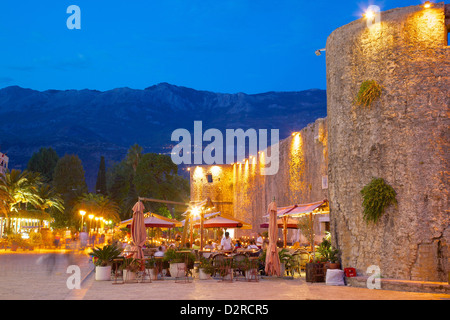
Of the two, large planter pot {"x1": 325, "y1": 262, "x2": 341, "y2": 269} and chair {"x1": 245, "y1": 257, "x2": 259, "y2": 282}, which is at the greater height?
large planter pot {"x1": 325, "y1": 262, "x2": 341, "y2": 269}

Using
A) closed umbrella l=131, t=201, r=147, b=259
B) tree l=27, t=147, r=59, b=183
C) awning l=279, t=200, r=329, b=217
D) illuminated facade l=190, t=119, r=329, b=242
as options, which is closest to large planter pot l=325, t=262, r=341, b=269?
awning l=279, t=200, r=329, b=217

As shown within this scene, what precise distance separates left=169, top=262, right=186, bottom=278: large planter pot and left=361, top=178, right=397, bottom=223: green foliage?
19.3 ft

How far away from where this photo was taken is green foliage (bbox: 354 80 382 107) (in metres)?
12.6

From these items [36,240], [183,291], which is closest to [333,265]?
[183,291]

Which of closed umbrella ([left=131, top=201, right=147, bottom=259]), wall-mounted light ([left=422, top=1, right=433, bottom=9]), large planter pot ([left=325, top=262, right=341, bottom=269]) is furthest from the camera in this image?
closed umbrella ([left=131, top=201, right=147, bottom=259])

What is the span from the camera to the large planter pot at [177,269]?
15039 millimetres

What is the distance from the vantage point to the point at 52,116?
19975 centimetres

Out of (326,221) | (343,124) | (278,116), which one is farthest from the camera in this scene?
(278,116)

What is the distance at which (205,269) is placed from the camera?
14477 millimetres

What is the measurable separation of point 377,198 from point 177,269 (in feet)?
21.2

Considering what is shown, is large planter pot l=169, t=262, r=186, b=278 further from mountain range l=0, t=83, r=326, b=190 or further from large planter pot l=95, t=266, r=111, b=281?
mountain range l=0, t=83, r=326, b=190
